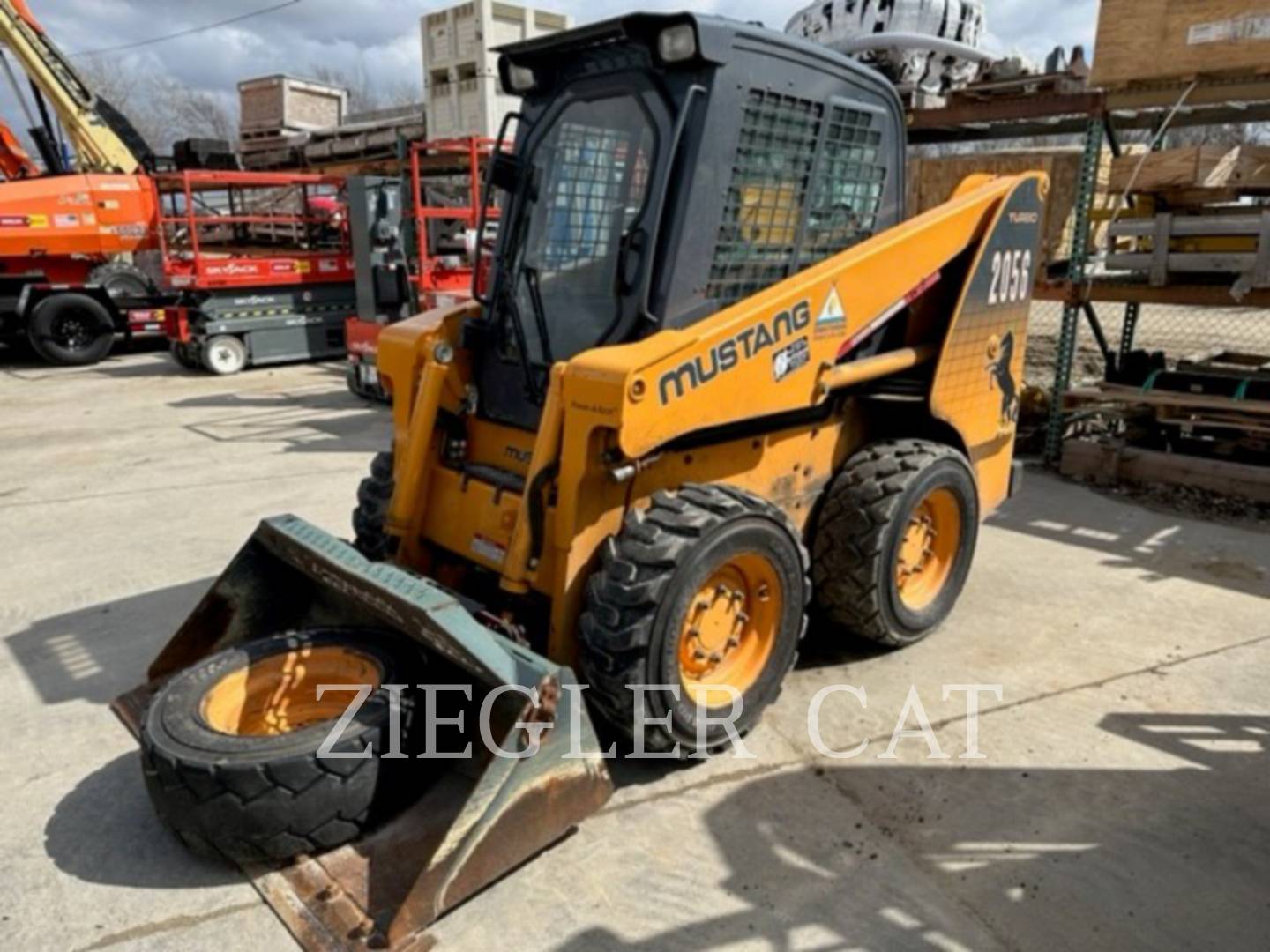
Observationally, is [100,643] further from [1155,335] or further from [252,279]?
[1155,335]

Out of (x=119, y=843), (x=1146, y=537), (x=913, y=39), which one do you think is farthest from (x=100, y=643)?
(x=913, y=39)

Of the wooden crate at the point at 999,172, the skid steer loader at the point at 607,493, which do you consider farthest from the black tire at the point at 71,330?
the skid steer loader at the point at 607,493

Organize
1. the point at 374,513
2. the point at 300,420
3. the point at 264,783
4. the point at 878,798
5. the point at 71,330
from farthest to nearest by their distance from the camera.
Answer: the point at 71,330 → the point at 300,420 → the point at 374,513 → the point at 878,798 → the point at 264,783

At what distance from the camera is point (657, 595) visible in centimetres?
289

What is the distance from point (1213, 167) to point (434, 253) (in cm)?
729

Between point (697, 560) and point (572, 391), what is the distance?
0.67m

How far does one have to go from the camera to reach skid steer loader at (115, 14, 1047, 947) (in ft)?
8.75

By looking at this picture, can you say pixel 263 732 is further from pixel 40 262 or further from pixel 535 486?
pixel 40 262

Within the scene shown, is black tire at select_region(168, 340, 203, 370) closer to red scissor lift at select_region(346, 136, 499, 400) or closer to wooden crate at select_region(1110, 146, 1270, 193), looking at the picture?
red scissor lift at select_region(346, 136, 499, 400)

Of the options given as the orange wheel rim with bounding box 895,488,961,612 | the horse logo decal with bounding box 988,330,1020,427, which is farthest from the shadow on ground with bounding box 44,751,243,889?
the horse logo decal with bounding box 988,330,1020,427

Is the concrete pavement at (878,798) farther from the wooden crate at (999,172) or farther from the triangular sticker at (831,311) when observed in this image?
the wooden crate at (999,172)

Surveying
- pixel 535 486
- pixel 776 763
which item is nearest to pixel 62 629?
pixel 535 486

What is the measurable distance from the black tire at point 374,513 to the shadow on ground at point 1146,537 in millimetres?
3754

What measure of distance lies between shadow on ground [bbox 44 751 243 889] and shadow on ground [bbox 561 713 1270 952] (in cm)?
118
